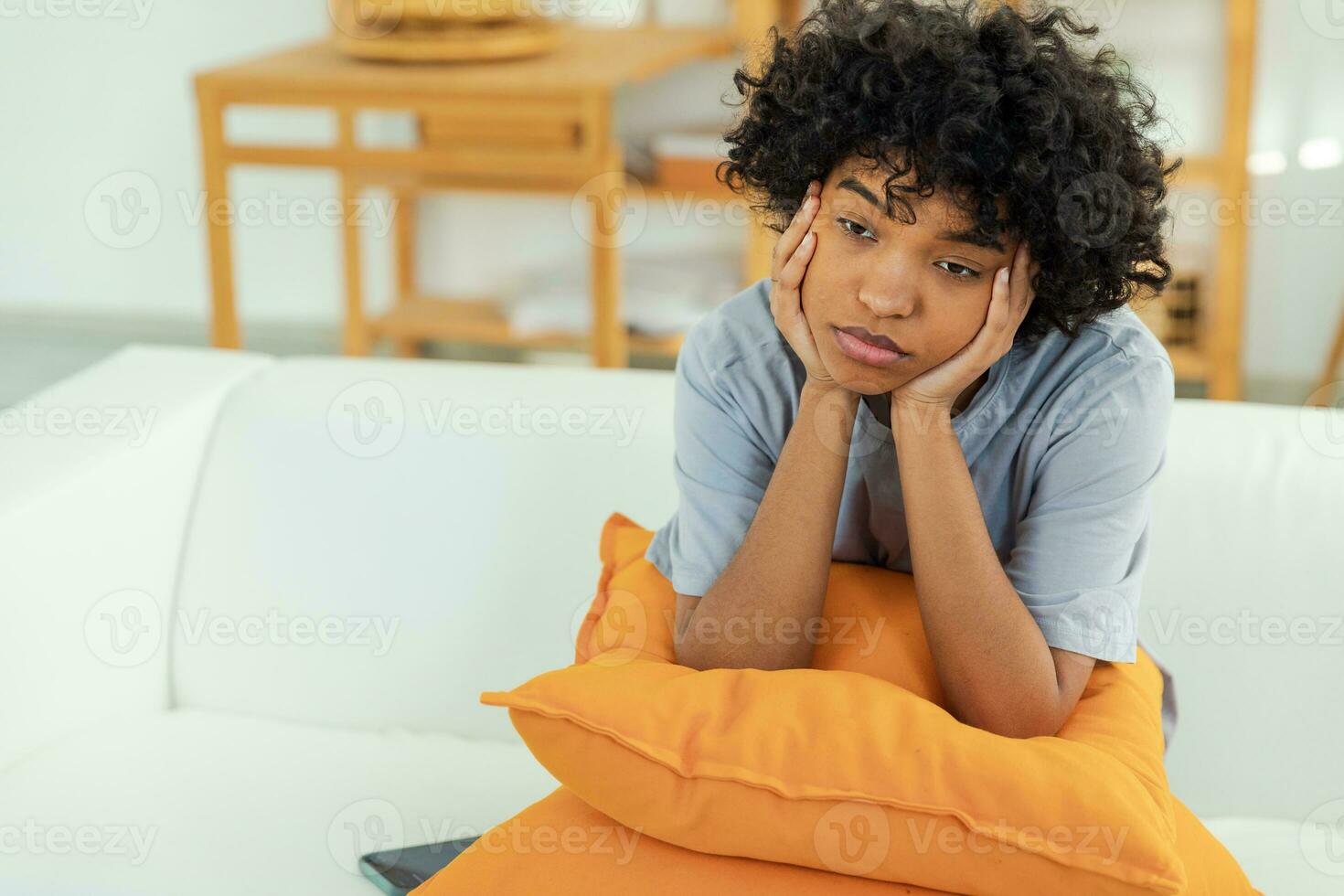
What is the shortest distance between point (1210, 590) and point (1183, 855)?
363mm

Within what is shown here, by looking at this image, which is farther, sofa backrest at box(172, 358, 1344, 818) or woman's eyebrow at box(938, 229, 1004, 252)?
sofa backrest at box(172, 358, 1344, 818)

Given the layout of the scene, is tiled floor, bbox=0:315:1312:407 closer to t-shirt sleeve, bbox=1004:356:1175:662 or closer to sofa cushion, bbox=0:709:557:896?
sofa cushion, bbox=0:709:557:896

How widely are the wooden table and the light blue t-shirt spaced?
55.2 inches

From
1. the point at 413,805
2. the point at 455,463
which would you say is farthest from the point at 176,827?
the point at 455,463

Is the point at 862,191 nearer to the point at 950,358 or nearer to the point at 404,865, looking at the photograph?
the point at 950,358

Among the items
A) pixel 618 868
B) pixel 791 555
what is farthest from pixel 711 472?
pixel 618 868

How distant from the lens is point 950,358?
3.26 feet

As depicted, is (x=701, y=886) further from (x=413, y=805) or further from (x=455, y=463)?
(x=455, y=463)

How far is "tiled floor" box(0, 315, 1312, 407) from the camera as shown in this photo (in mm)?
3438

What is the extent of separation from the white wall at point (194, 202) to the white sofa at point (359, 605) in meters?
1.95

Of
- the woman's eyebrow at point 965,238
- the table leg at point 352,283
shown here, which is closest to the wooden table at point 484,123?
the table leg at point 352,283

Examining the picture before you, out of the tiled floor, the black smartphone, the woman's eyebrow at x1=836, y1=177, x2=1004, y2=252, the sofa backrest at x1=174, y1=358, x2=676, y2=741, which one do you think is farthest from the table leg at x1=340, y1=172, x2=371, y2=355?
the woman's eyebrow at x1=836, y1=177, x2=1004, y2=252

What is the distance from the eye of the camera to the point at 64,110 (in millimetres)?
3535

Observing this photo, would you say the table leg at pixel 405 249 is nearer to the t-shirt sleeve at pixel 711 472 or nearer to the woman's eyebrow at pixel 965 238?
the t-shirt sleeve at pixel 711 472
